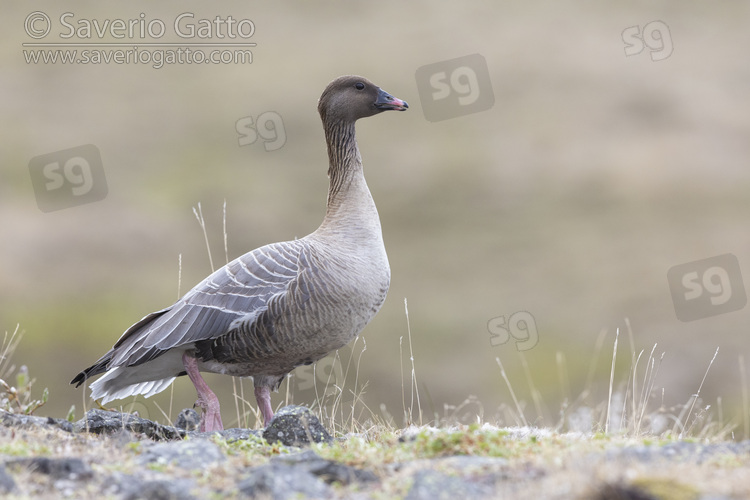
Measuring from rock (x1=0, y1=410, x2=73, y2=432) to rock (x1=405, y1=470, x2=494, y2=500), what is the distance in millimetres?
3207

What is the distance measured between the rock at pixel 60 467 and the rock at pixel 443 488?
190cm

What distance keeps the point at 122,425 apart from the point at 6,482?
2.31 m

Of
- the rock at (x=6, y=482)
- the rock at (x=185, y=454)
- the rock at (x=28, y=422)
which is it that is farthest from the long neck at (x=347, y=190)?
the rock at (x=6, y=482)

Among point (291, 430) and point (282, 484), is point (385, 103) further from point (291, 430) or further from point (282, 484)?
point (282, 484)

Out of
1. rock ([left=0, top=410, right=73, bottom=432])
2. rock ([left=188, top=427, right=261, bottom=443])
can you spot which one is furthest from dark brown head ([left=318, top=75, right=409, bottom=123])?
rock ([left=0, top=410, right=73, bottom=432])

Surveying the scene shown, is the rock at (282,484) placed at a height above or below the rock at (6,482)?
below

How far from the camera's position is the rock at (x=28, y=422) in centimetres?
670

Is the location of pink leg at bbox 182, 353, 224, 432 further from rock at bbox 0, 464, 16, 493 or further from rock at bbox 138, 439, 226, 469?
rock at bbox 0, 464, 16, 493

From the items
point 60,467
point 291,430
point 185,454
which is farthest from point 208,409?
point 60,467

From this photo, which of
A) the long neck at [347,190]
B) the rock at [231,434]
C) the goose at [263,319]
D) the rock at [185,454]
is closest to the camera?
the rock at [185,454]

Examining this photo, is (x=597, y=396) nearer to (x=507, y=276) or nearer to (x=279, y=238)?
(x=507, y=276)

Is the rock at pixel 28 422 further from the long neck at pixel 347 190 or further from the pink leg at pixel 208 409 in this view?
the long neck at pixel 347 190

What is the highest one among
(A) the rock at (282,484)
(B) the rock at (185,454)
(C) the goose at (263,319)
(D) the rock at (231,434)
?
(C) the goose at (263,319)

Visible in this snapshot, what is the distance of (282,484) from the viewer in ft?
16.0
